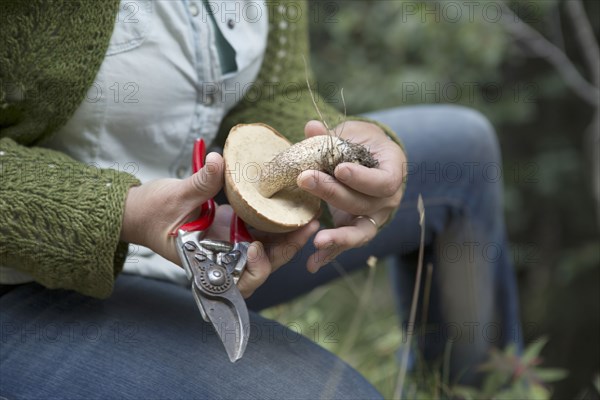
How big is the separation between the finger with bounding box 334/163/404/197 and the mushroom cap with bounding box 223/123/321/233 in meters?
0.05

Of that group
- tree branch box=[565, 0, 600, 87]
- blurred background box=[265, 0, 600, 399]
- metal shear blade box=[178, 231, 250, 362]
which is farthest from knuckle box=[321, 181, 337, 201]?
tree branch box=[565, 0, 600, 87]

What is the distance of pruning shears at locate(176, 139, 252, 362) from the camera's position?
2.09ft

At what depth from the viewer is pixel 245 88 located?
36.8 inches

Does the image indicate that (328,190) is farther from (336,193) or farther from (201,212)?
(201,212)

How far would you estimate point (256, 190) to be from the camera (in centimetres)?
67

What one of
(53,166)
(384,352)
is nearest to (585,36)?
(384,352)

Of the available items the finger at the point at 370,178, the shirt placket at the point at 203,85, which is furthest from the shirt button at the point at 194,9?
the finger at the point at 370,178

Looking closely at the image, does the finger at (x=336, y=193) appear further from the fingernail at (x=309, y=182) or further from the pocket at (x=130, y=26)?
the pocket at (x=130, y=26)

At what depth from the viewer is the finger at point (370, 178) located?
67 centimetres

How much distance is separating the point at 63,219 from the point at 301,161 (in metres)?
0.24

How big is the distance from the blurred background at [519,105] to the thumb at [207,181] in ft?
2.89

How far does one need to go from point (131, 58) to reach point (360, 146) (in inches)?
11.0

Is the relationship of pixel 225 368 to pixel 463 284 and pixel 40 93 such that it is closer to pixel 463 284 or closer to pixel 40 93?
pixel 40 93

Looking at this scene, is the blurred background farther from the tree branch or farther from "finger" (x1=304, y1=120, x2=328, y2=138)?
"finger" (x1=304, y1=120, x2=328, y2=138)
